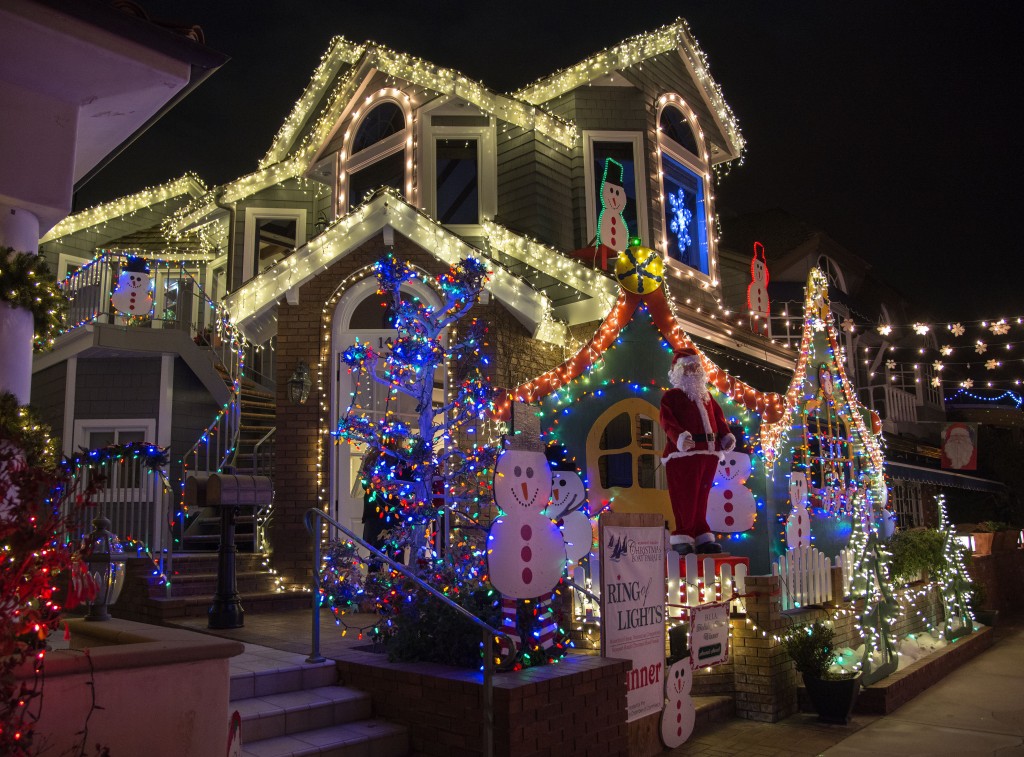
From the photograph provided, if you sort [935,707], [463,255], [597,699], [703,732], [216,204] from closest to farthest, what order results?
[597,699]
[703,732]
[935,707]
[463,255]
[216,204]

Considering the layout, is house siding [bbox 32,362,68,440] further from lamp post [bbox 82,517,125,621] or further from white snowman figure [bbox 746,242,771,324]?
white snowman figure [bbox 746,242,771,324]

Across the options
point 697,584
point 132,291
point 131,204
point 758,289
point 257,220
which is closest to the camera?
point 697,584

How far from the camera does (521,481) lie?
225 inches

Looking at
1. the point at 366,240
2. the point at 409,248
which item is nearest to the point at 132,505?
the point at 366,240

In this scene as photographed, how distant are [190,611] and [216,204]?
30.9ft

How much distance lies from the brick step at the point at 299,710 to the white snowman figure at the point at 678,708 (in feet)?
7.65

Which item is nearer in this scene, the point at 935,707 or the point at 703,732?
the point at 703,732

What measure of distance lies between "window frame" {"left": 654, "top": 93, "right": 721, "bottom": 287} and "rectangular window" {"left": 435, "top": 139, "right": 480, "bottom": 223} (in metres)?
3.04

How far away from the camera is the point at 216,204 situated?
15.5 m

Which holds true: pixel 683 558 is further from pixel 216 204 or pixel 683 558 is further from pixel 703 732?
pixel 216 204

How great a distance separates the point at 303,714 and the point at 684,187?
11891mm

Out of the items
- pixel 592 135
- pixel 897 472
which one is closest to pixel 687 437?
pixel 592 135

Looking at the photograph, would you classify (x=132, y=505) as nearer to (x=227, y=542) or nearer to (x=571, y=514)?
(x=227, y=542)

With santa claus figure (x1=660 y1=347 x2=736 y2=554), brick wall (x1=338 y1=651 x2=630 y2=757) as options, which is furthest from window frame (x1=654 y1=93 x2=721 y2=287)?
brick wall (x1=338 y1=651 x2=630 y2=757)
